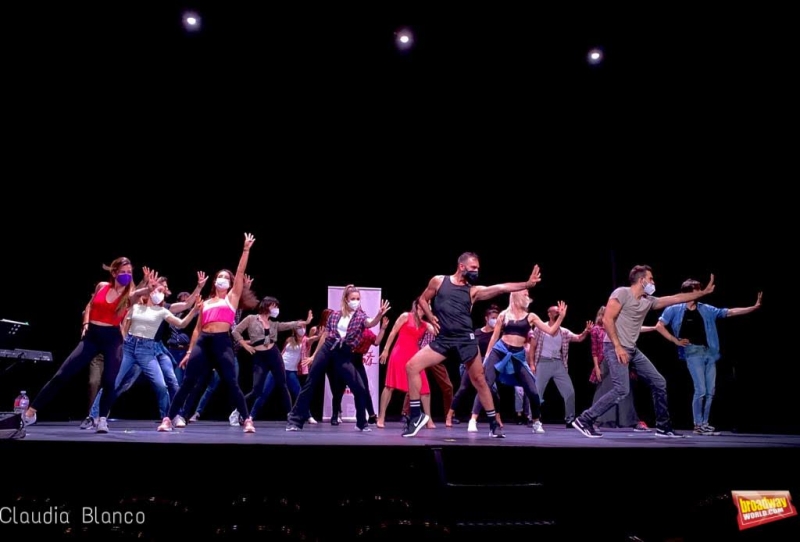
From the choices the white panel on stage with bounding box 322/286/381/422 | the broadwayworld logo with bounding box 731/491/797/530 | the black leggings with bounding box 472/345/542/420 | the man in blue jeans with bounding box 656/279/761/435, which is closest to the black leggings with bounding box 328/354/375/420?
the white panel on stage with bounding box 322/286/381/422

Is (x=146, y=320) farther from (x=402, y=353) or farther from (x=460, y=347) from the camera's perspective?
(x=460, y=347)

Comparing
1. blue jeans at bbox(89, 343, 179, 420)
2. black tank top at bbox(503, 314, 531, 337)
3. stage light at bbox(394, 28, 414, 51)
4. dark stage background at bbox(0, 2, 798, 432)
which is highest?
stage light at bbox(394, 28, 414, 51)

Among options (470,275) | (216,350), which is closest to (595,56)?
(470,275)

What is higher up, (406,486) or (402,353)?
(402,353)

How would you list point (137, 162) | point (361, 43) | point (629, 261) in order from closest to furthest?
point (361, 43) < point (137, 162) < point (629, 261)

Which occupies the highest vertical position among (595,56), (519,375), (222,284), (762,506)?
(595,56)

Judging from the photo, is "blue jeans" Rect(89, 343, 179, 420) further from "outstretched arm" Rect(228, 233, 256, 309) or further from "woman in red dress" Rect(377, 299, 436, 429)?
"woman in red dress" Rect(377, 299, 436, 429)

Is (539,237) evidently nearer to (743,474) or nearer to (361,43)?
(361,43)

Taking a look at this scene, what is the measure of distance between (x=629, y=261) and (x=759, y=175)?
9.73 feet

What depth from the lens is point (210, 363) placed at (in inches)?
299

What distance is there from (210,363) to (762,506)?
239 inches

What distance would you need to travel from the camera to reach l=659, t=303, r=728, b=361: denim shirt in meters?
9.15

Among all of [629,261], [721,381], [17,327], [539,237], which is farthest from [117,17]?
[721,381]

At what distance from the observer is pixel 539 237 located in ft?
47.5
